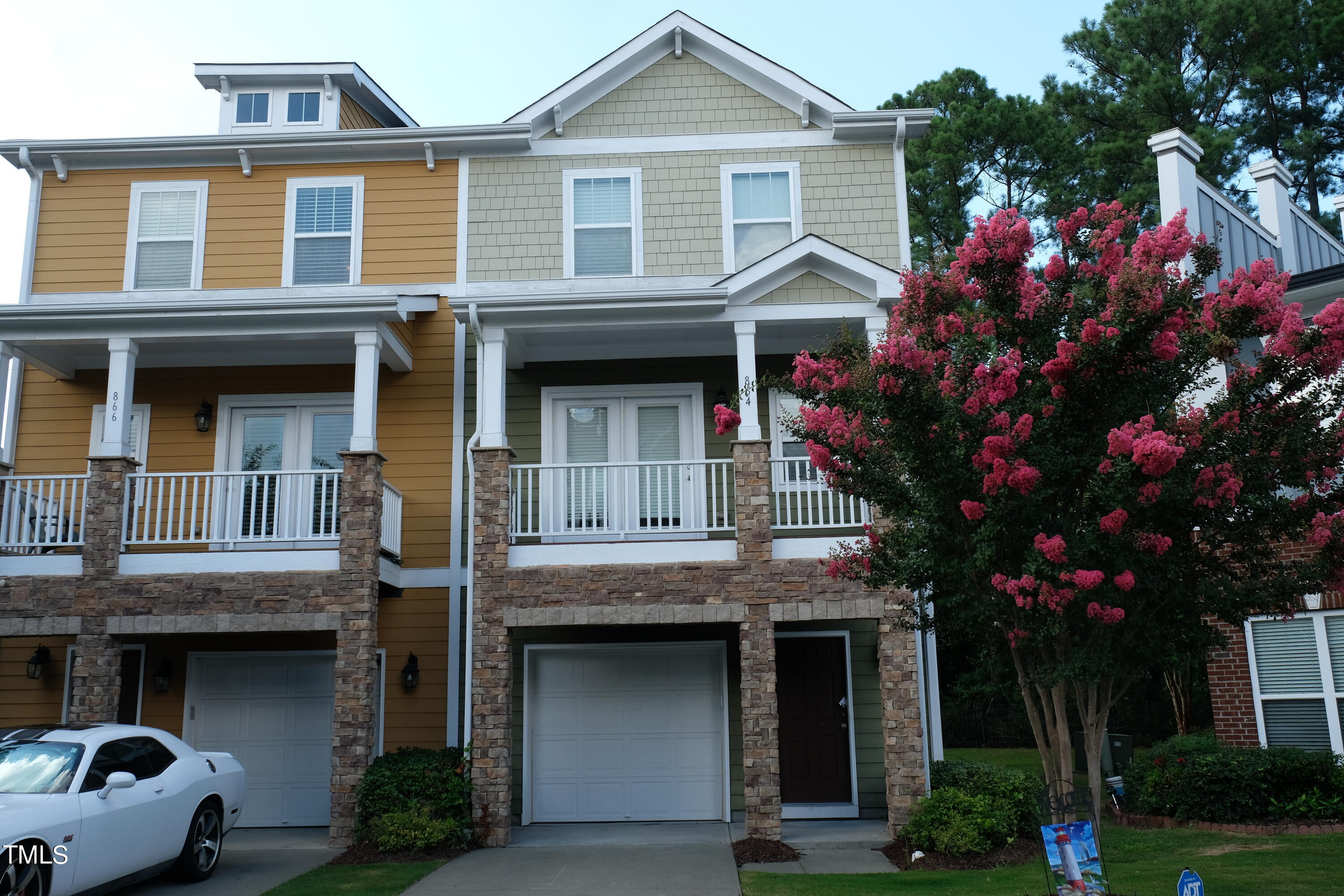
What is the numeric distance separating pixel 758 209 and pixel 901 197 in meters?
1.89

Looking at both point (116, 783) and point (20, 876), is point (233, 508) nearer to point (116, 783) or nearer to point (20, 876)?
point (116, 783)

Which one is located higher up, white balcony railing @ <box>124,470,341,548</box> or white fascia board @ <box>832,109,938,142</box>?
white fascia board @ <box>832,109,938,142</box>

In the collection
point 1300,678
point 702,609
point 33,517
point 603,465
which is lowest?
point 1300,678

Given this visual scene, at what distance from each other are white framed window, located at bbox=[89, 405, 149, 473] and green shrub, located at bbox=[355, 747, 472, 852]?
548 centimetres

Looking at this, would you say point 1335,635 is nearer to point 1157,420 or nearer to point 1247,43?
point 1157,420

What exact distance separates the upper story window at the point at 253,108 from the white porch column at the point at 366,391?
5.15m

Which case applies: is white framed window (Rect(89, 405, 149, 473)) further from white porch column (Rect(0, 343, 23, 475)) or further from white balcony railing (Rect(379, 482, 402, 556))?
white balcony railing (Rect(379, 482, 402, 556))

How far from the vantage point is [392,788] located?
10.8 meters

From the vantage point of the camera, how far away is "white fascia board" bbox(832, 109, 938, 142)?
544 inches

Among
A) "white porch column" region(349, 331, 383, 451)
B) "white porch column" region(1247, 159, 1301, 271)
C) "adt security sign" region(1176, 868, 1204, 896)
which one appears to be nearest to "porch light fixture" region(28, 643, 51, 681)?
"white porch column" region(349, 331, 383, 451)

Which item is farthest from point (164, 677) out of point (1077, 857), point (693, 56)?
point (1077, 857)

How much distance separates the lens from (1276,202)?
47.1 ft

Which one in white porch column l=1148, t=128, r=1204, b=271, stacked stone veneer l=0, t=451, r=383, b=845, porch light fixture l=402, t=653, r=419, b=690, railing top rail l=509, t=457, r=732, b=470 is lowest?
porch light fixture l=402, t=653, r=419, b=690

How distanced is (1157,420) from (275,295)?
10.4m
